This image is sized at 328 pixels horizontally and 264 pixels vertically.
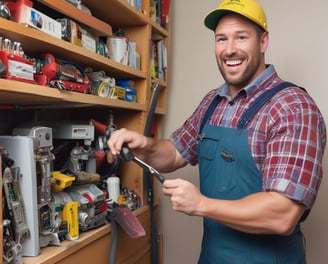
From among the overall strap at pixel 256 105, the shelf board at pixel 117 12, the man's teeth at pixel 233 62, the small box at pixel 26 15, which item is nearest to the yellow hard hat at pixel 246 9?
the man's teeth at pixel 233 62

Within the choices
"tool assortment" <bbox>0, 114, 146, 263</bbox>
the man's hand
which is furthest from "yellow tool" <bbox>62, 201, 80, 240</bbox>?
the man's hand

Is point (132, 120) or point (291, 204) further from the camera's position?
point (132, 120)

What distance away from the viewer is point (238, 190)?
1.12 m

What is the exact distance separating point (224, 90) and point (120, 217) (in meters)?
0.59

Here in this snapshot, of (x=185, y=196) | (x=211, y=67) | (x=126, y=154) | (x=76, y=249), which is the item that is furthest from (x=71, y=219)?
(x=211, y=67)

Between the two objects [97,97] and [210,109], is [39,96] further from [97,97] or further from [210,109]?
[210,109]

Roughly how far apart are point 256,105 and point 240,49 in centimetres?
22

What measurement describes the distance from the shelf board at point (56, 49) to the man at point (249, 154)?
0.27 metres

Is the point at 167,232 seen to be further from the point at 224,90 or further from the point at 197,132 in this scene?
the point at 224,90

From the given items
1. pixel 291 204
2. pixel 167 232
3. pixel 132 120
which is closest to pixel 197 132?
pixel 132 120

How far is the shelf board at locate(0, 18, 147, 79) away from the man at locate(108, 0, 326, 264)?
272mm

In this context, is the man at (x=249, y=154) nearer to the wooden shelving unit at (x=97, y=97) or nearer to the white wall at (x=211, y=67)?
the wooden shelving unit at (x=97, y=97)

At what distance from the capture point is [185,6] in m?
2.04

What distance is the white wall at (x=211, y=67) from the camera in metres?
1.79
